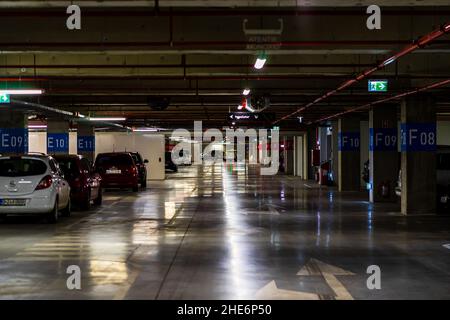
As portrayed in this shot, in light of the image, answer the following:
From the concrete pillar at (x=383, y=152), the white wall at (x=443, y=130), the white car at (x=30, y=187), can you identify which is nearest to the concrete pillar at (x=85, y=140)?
the concrete pillar at (x=383, y=152)

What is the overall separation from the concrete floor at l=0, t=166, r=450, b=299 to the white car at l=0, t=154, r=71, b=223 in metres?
Answer: 0.42

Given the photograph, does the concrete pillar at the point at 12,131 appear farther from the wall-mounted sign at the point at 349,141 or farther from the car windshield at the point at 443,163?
the car windshield at the point at 443,163

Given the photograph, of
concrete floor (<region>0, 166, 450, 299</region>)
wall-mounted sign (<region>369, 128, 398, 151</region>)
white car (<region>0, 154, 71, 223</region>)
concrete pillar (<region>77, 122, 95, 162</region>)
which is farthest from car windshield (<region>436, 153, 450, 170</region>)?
concrete pillar (<region>77, 122, 95, 162</region>)

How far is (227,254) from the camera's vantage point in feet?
35.7

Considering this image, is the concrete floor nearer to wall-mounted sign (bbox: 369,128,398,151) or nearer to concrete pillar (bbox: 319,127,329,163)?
wall-mounted sign (bbox: 369,128,398,151)

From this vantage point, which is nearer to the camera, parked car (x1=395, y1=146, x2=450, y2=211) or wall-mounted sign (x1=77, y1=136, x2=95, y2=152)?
parked car (x1=395, y1=146, x2=450, y2=211)

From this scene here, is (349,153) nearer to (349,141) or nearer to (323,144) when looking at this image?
(349,141)

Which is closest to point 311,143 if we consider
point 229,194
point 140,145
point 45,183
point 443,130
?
point 443,130

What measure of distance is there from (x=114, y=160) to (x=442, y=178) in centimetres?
1356

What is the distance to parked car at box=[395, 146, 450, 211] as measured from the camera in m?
19.0

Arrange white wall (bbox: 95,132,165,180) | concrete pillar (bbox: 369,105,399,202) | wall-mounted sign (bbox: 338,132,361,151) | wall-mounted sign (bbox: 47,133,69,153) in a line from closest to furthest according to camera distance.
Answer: concrete pillar (bbox: 369,105,399,202) < wall-mounted sign (bbox: 338,132,361,151) < wall-mounted sign (bbox: 47,133,69,153) < white wall (bbox: 95,132,165,180)

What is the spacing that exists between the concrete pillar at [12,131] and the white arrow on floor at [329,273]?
693 inches

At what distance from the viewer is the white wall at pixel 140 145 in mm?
40812
